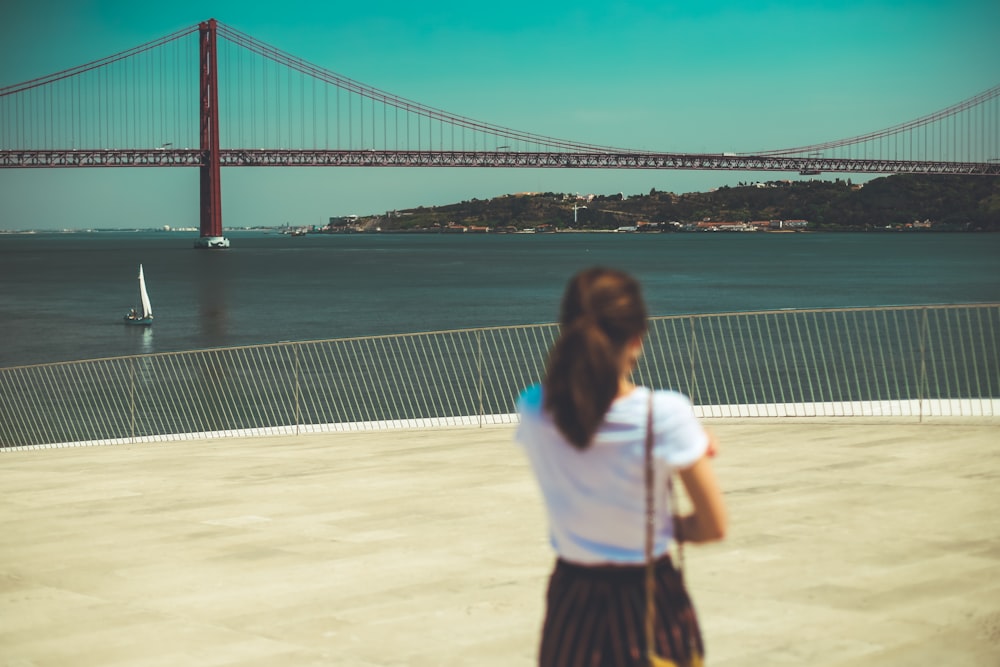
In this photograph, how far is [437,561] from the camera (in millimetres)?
6363

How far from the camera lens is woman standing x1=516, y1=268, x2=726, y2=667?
8.32ft

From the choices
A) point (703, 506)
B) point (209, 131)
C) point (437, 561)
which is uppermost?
point (209, 131)

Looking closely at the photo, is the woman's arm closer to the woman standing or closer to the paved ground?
the woman standing

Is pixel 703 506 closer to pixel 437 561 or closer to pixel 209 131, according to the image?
pixel 437 561

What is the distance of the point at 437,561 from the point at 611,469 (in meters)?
3.87

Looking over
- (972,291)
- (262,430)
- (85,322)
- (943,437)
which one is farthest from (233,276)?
(943,437)

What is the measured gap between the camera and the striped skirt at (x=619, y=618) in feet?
8.89

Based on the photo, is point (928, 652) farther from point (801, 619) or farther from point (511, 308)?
point (511, 308)

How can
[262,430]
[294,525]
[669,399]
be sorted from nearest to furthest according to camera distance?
[669,399] < [294,525] < [262,430]

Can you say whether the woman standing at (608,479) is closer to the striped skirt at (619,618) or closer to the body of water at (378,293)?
the striped skirt at (619,618)

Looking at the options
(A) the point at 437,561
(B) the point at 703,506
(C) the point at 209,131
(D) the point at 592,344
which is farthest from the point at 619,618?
(C) the point at 209,131

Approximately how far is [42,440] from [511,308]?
36.4 metres

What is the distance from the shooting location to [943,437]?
1019cm

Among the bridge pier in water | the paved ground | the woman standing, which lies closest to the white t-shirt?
the woman standing
